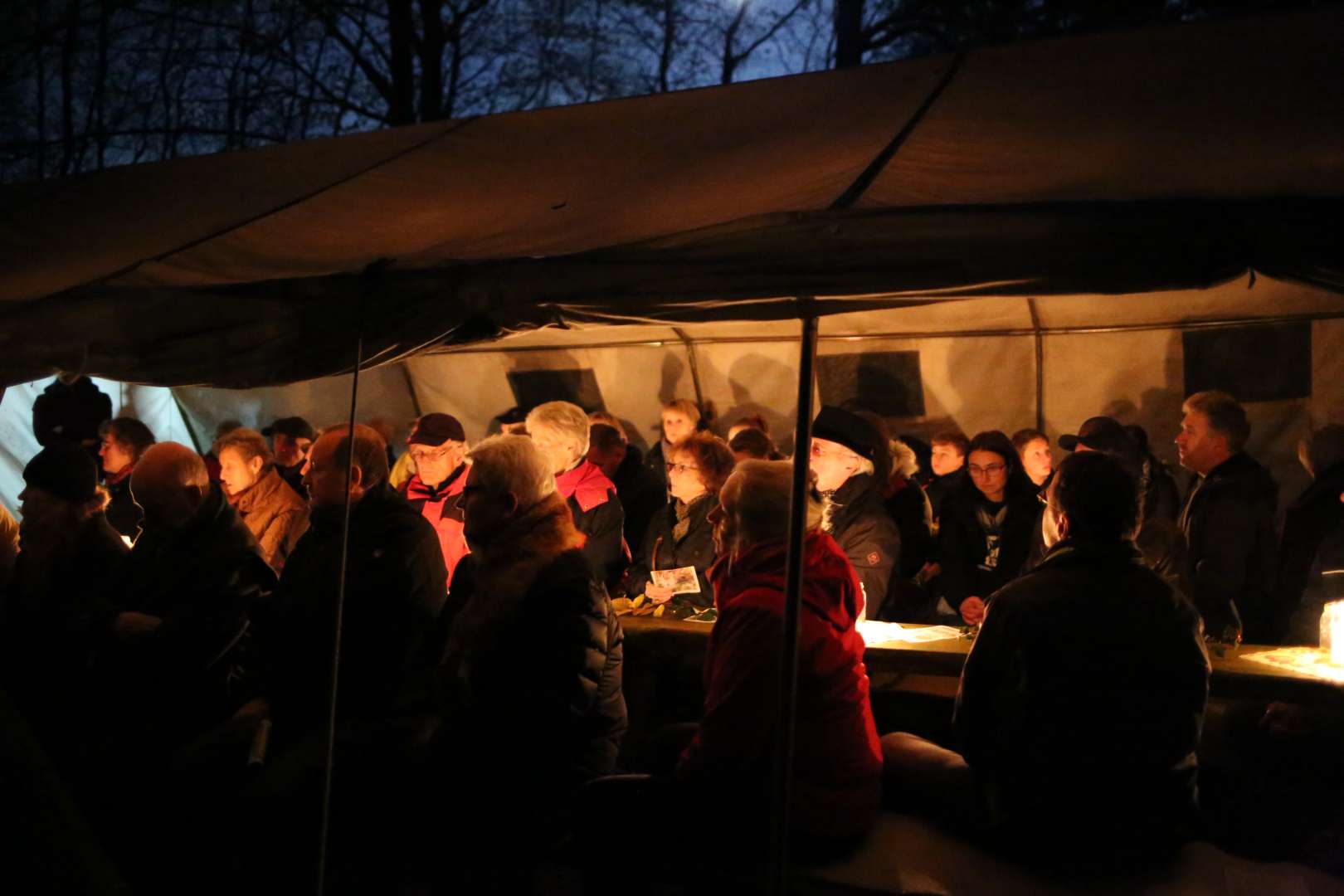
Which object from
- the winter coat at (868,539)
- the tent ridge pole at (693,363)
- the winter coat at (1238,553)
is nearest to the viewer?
the winter coat at (1238,553)

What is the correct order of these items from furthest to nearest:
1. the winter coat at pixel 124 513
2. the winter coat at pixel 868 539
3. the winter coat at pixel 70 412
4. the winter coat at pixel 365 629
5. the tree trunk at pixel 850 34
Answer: the tree trunk at pixel 850 34, the winter coat at pixel 70 412, the winter coat at pixel 124 513, the winter coat at pixel 868 539, the winter coat at pixel 365 629

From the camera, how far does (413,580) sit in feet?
12.8

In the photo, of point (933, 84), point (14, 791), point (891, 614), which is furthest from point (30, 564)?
point (933, 84)

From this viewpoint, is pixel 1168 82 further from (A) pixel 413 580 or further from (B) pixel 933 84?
(A) pixel 413 580

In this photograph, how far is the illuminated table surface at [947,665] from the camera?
12.0 ft

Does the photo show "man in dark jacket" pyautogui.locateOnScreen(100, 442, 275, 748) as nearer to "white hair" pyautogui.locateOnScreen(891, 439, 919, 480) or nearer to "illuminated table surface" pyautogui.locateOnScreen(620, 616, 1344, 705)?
"illuminated table surface" pyautogui.locateOnScreen(620, 616, 1344, 705)

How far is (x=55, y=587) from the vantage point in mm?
4609

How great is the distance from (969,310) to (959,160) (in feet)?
11.7

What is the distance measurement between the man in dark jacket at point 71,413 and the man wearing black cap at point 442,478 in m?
2.91

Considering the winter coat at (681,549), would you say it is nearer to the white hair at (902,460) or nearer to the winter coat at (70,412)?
the white hair at (902,460)

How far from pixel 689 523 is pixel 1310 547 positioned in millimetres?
2608

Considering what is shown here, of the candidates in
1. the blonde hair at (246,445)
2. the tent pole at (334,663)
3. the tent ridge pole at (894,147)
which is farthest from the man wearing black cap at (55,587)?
the tent ridge pole at (894,147)

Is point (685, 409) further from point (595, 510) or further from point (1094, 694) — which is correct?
point (1094, 694)

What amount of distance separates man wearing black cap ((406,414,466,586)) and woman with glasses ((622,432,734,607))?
0.89 m
